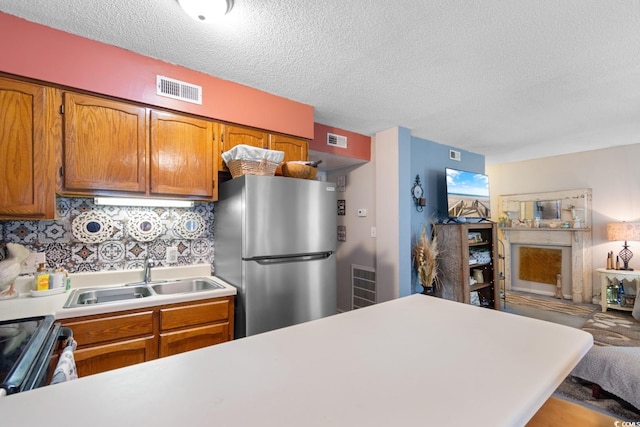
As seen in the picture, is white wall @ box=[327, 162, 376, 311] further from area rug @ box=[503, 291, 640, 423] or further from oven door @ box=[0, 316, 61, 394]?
oven door @ box=[0, 316, 61, 394]

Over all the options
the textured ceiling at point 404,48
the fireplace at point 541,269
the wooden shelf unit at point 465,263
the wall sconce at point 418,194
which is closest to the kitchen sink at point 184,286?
the textured ceiling at point 404,48

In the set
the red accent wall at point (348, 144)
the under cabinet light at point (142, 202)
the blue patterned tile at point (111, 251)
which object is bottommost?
the blue patterned tile at point (111, 251)

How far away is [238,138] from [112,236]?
1179 millimetres

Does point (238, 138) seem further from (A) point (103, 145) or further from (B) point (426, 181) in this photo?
(B) point (426, 181)

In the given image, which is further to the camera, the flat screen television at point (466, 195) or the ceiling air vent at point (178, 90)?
the flat screen television at point (466, 195)

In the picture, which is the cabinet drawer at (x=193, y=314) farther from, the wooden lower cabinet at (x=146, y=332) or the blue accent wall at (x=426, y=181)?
the blue accent wall at (x=426, y=181)

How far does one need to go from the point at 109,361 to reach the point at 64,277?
27.5 inches

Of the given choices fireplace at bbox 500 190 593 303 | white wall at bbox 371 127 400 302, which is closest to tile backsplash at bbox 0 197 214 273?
white wall at bbox 371 127 400 302

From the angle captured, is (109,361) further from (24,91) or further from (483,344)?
(483,344)

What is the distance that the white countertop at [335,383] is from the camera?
1.73 ft

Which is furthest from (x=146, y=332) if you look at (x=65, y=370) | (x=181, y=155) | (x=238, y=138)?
(x=238, y=138)

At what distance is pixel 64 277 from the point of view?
189 cm

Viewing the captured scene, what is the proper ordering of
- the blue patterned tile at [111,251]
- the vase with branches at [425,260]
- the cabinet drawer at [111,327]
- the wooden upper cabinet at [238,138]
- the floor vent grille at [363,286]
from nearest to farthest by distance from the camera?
1. the cabinet drawer at [111,327]
2. the blue patterned tile at [111,251]
3. the wooden upper cabinet at [238,138]
4. the vase with branches at [425,260]
5. the floor vent grille at [363,286]

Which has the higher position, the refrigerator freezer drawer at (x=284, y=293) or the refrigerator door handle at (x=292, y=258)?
the refrigerator door handle at (x=292, y=258)
